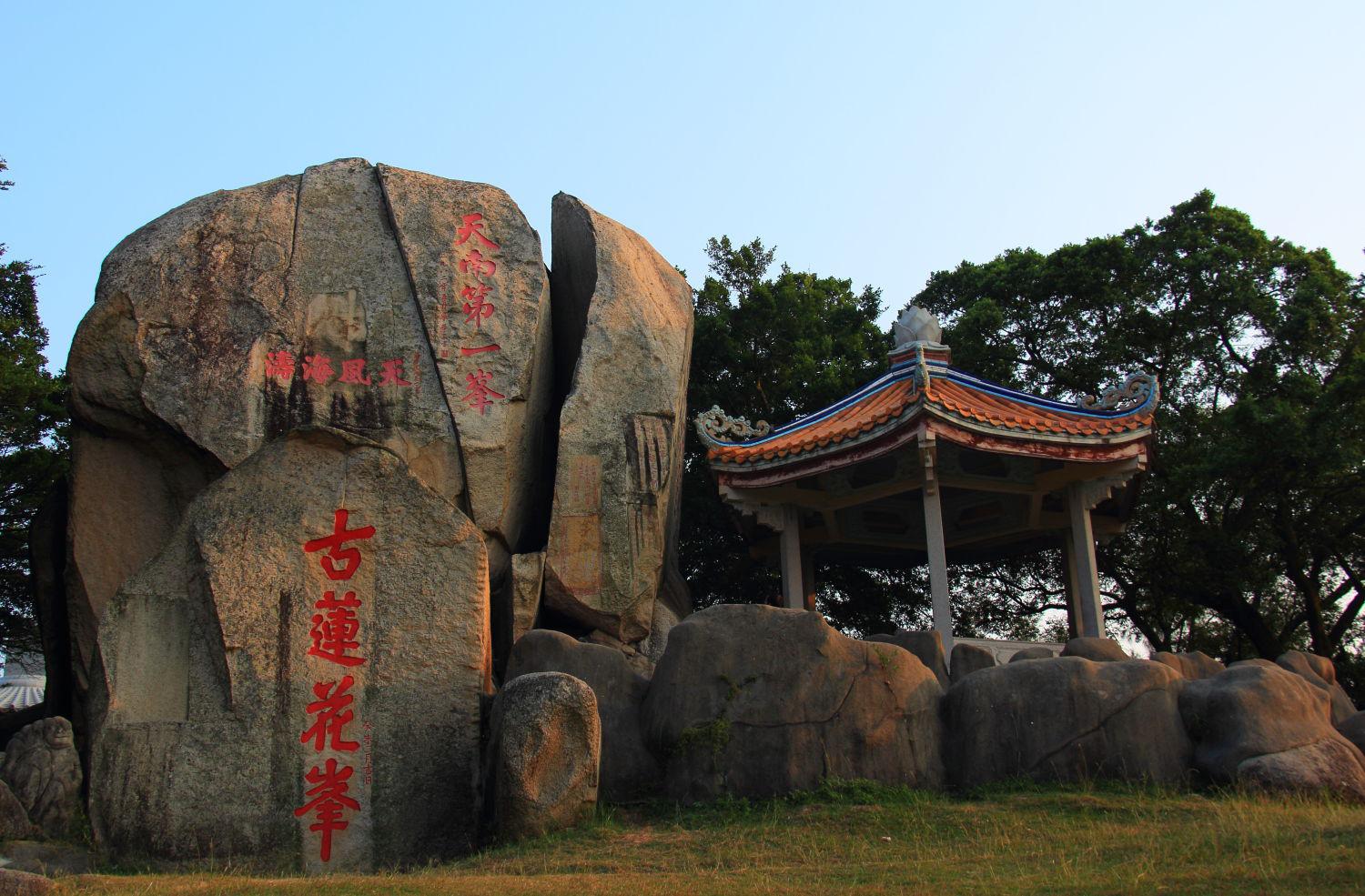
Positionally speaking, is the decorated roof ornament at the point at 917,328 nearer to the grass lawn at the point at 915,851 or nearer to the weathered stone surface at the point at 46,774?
the grass lawn at the point at 915,851

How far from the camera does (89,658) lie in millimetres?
10367

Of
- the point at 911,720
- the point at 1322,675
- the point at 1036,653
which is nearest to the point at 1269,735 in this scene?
the point at 911,720

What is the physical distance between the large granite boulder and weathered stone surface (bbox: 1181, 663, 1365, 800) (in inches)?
228

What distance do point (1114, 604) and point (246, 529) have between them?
12495mm

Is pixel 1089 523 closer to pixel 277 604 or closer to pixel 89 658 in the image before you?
pixel 277 604

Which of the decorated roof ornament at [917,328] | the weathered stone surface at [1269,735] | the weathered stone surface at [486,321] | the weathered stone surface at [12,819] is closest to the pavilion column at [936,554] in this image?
the decorated roof ornament at [917,328]

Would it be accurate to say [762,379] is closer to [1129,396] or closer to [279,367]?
[1129,396]

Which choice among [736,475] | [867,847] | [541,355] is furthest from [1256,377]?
[867,847]

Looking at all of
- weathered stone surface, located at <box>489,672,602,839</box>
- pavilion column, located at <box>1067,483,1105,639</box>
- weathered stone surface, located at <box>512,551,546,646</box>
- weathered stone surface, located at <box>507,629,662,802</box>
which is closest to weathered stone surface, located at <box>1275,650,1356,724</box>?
pavilion column, located at <box>1067,483,1105,639</box>

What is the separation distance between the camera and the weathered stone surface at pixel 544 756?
7.60m

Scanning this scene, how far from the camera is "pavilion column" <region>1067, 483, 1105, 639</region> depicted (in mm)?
12000

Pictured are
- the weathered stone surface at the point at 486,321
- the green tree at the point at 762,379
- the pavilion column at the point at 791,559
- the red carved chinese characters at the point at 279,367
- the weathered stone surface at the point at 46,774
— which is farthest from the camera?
the green tree at the point at 762,379

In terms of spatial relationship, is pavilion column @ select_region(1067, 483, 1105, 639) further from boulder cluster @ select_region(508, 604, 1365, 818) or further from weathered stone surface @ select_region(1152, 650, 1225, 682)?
boulder cluster @ select_region(508, 604, 1365, 818)

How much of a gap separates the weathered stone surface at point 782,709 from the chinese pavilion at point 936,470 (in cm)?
294
